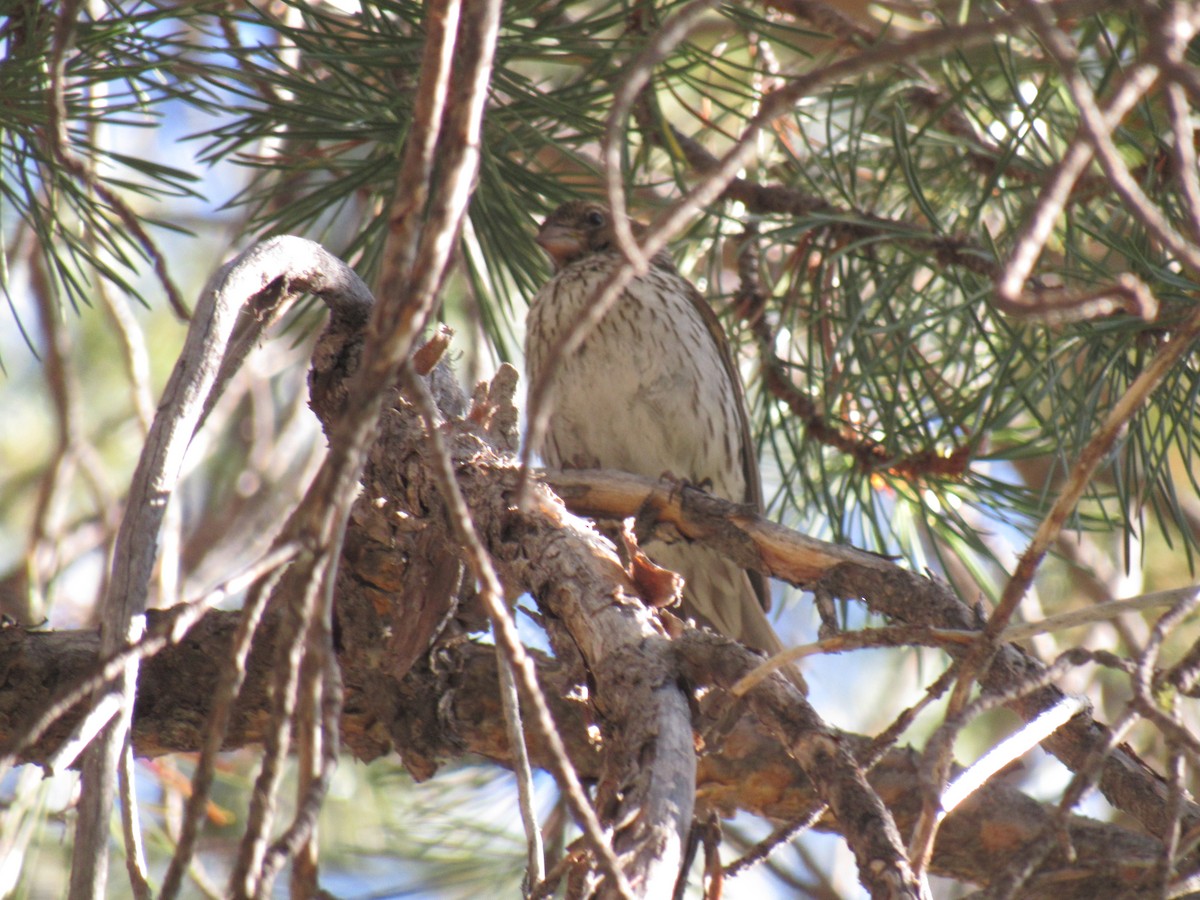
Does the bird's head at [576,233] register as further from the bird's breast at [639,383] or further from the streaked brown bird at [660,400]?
the bird's breast at [639,383]

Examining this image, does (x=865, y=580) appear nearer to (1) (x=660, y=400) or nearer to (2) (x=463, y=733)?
(2) (x=463, y=733)

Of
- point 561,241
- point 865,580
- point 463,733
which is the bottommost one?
point 463,733

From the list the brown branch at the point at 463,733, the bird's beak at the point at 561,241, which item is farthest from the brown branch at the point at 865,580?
the bird's beak at the point at 561,241

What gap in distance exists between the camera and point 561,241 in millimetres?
3781

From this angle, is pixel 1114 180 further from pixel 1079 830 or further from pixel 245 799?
pixel 245 799

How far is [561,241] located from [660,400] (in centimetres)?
61

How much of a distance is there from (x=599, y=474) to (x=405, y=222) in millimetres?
1550

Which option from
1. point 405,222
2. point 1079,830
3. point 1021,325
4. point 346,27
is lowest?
point 1079,830

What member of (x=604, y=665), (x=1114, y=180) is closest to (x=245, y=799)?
(x=604, y=665)

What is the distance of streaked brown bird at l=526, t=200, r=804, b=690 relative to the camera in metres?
3.54

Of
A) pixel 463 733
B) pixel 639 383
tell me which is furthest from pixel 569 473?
pixel 639 383

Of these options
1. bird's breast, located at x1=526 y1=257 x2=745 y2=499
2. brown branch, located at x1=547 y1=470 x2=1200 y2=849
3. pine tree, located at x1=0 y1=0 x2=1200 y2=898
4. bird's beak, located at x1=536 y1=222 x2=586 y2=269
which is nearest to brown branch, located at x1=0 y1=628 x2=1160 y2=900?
pine tree, located at x1=0 y1=0 x2=1200 y2=898

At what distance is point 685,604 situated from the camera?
11.9 feet

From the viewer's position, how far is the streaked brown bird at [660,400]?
354cm
